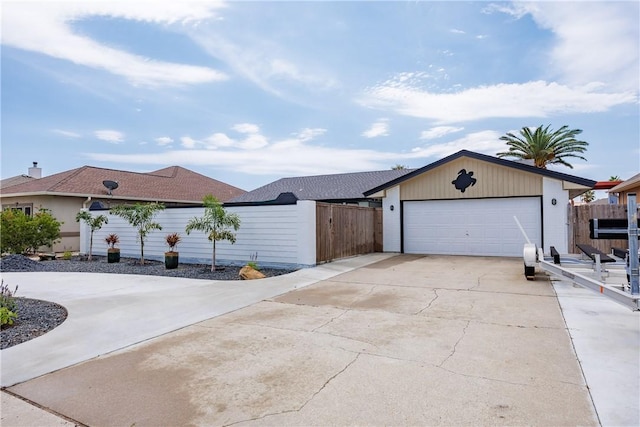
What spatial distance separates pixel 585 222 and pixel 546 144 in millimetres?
14976

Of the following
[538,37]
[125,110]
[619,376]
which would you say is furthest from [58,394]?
[125,110]

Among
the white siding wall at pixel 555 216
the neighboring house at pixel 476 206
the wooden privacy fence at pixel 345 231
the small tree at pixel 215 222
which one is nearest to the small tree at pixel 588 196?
the neighboring house at pixel 476 206

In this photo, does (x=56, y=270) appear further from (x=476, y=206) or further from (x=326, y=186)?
(x=476, y=206)

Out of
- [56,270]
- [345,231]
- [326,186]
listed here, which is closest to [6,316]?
[56,270]

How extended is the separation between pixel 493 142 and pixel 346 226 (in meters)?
19.7

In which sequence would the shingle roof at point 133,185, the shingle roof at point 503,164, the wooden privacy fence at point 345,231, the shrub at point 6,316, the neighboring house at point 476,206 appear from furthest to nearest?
the shingle roof at point 133,185 → the neighboring house at point 476,206 → the shingle roof at point 503,164 → the wooden privacy fence at point 345,231 → the shrub at point 6,316

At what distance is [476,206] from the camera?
14.2 m

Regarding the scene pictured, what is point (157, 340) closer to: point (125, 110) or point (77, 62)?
point (77, 62)

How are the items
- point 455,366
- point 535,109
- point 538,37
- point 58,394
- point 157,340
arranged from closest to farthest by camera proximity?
point 58,394, point 455,366, point 157,340, point 538,37, point 535,109

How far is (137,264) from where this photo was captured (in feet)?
42.1

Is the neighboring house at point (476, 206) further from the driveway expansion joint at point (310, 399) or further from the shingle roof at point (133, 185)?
the shingle roof at point (133, 185)

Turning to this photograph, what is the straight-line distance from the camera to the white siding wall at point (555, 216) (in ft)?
41.8

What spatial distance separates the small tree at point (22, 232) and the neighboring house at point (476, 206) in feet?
45.4

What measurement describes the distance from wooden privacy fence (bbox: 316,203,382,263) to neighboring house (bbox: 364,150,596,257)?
58 centimetres
